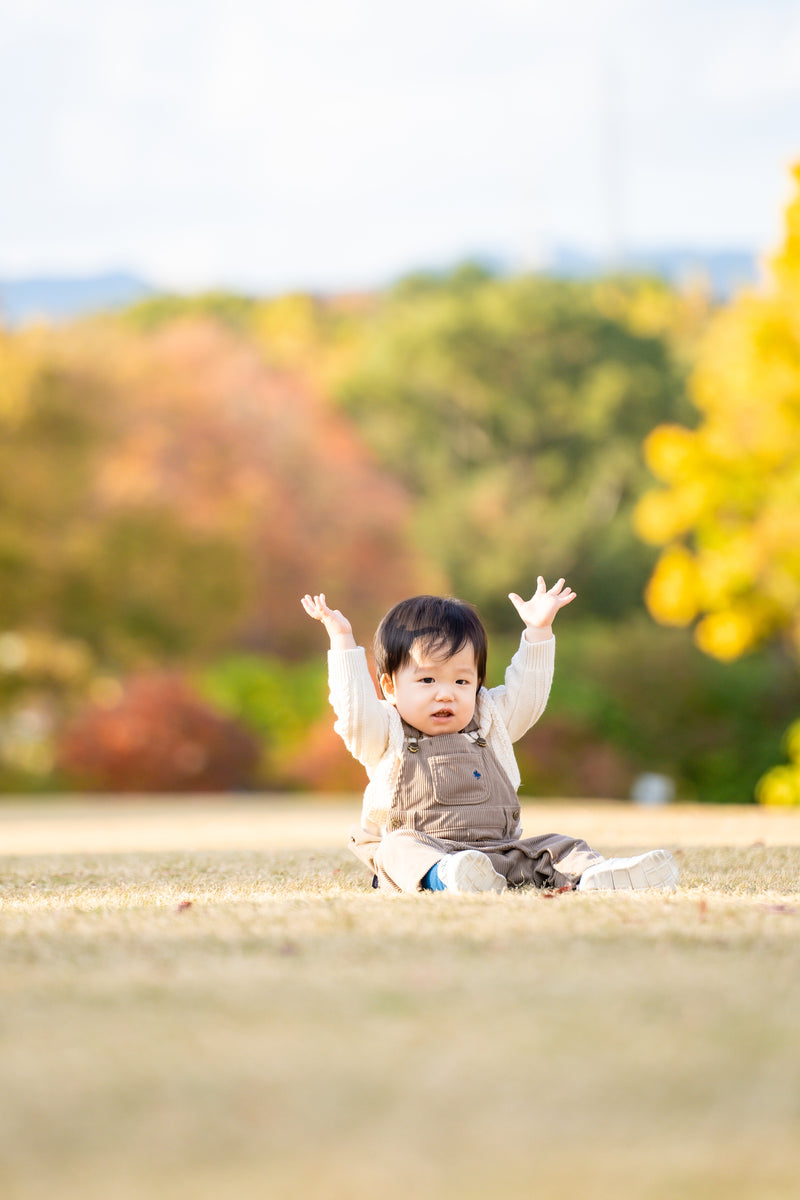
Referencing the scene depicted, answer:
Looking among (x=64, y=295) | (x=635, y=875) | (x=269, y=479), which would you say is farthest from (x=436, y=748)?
(x=64, y=295)

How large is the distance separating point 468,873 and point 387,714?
55 centimetres

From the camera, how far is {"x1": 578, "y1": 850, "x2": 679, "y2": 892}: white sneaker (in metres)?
3.40

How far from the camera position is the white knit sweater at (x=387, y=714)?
3.62 meters

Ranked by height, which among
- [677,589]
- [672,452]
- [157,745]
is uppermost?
[672,452]

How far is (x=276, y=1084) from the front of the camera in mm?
1661

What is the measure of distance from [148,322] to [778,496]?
80.0 ft

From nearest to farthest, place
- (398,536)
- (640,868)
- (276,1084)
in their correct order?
1. (276,1084)
2. (640,868)
3. (398,536)

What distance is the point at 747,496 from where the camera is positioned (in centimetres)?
1282

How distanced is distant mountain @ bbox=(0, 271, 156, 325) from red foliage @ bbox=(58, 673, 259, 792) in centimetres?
628

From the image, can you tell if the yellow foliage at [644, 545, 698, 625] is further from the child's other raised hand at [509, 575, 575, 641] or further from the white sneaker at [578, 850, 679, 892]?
the white sneaker at [578, 850, 679, 892]

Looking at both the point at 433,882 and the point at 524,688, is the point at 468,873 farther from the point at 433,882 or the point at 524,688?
the point at 524,688

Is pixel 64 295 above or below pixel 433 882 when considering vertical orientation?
above

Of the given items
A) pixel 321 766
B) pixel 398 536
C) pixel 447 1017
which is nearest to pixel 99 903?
pixel 447 1017

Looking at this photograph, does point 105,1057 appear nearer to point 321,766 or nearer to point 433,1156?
point 433,1156
